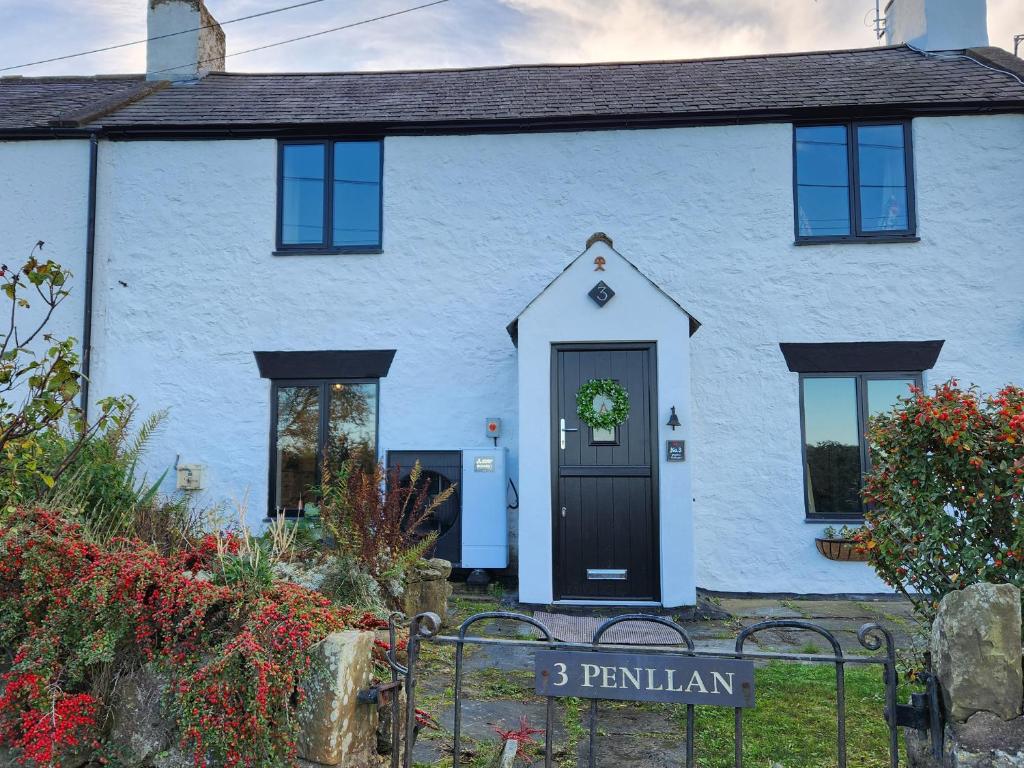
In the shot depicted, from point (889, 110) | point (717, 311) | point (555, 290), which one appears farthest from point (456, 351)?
point (889, 110)

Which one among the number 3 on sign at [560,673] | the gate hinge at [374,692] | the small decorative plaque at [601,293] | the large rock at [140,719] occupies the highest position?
the small decorative plaque at [601,293]

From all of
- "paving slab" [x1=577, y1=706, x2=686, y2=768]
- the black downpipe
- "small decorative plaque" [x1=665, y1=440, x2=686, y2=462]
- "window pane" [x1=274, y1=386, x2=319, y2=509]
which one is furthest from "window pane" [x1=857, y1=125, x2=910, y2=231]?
the black downpipe

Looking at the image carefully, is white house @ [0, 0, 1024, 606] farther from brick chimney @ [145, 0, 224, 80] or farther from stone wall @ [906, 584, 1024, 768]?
stone wall @ [906, 584, 1024, 768]

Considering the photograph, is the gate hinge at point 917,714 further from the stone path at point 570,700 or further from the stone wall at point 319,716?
the stone wall at point 319,716

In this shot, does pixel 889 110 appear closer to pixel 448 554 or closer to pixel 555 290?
pixel 555 290

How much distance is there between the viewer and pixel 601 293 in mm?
7539

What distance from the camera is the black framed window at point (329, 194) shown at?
31.1 feet

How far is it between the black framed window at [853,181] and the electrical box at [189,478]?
7.65 metres

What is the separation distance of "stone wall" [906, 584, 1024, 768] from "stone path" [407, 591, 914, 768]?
59.5 inches

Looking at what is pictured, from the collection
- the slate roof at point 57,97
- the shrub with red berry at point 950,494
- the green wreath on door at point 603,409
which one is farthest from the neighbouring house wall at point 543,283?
the shrub with red berry at point 950,494

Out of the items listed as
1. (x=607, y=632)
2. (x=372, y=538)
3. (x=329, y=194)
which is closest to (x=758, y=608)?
(x=607, y=632)

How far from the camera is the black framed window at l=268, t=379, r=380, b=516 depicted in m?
9.23

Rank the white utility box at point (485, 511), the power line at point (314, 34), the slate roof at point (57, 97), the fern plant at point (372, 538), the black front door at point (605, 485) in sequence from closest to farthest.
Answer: the fern plant at point (372, 538)
the black front door at point (605, 485)
the white utility box at point (485, 511)
the slate roof at point (57, 97)
the power line at point (314, 34)

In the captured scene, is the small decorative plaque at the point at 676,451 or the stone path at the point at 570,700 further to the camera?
the small decorative plaque at the point at 676,451
